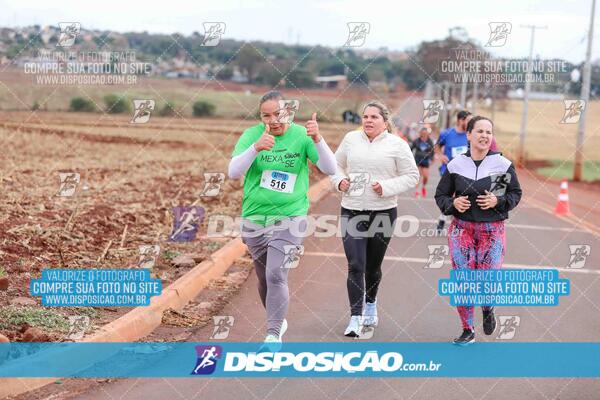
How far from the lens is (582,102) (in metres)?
13.1

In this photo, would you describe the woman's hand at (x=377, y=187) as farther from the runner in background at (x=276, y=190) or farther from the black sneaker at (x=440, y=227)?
the black sneaker at (x=440, y=227)

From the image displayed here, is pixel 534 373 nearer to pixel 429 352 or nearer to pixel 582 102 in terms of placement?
pixel 429 352

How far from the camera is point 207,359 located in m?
7.61

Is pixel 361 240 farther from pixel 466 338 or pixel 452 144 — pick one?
pixel 452 144

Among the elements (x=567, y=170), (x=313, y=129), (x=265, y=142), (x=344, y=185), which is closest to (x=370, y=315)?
(x=344, y=185)

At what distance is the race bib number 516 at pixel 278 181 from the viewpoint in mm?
7766

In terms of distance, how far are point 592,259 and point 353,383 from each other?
296 inches

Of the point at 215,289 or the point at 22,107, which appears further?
the point at 22,107

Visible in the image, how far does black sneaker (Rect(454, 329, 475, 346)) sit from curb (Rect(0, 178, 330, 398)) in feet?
8.77

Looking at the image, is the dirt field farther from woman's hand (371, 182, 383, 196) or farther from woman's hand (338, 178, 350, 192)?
woman's hand (371, 182, 383, 196)

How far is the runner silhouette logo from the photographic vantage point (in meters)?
7.36

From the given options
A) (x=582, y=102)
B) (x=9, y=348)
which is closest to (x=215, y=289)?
(x=9, y=348)

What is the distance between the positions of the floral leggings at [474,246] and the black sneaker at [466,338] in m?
0.05

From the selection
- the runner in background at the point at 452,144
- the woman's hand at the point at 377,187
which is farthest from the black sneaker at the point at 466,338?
the runner in background at the point at 452,144
